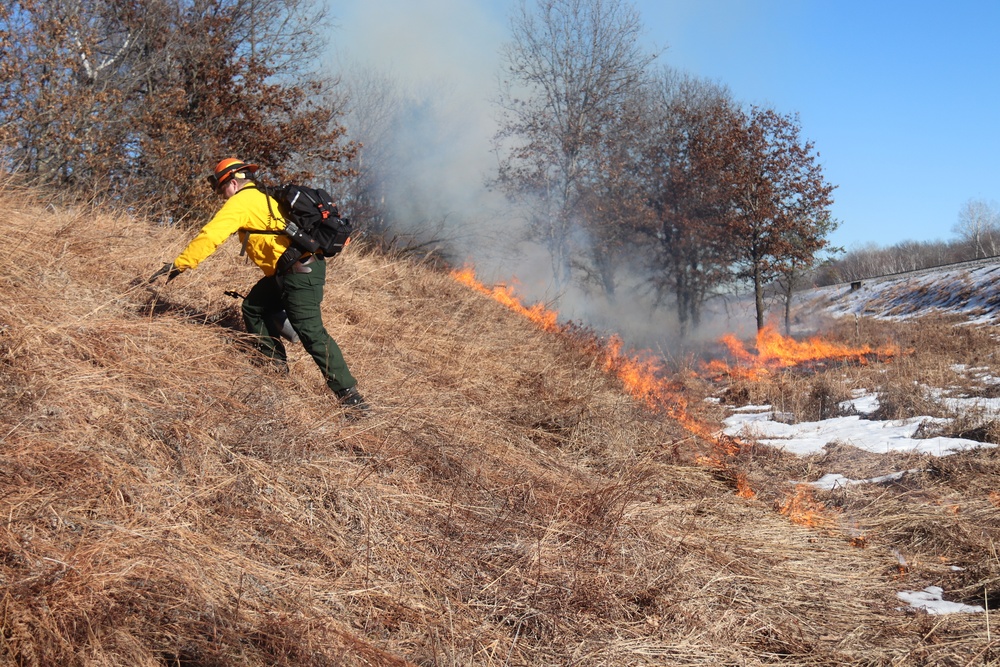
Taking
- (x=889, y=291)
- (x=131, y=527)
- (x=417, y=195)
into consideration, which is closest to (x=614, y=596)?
(x=131, y=527)

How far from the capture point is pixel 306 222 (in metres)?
4.46

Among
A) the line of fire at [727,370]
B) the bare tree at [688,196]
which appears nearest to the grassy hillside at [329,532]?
the line of fire at [727,370]

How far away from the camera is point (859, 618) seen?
3.21 meters

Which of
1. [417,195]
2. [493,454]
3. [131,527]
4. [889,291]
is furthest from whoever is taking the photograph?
[889,291]

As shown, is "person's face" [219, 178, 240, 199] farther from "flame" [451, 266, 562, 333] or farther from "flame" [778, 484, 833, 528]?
"flame" [451, 266, 562, 333]

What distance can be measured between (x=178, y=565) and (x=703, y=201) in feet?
75.0

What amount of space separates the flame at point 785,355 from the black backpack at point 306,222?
31.9ft

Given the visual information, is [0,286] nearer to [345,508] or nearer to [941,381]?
[345,508]

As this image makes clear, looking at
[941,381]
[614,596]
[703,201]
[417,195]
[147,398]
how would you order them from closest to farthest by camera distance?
[614,596], [147,398], [941,381], [417,195], [703,201]

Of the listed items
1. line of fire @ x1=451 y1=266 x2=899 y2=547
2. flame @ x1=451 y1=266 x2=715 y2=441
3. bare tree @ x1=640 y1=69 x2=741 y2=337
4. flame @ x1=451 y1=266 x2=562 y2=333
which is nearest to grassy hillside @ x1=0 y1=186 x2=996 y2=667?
line of fire @ x1=451 y1=266 x2=899 y2=547

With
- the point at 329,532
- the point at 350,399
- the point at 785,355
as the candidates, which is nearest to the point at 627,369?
the point at 350,399

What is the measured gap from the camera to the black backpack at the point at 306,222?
4.45 metres

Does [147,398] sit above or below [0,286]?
below

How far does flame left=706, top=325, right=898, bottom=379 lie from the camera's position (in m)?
14.2
